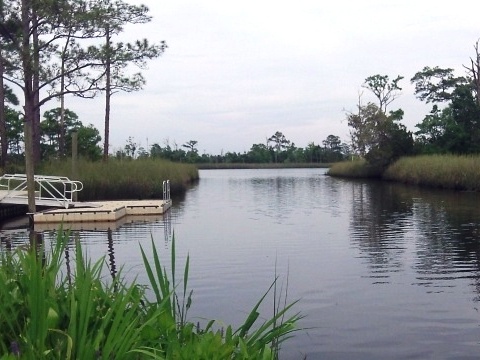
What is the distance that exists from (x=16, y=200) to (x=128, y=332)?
63.7 ft

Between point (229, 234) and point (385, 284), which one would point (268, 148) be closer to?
point (229, 234)

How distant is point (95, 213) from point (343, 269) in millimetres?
10498

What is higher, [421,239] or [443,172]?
[443,172]

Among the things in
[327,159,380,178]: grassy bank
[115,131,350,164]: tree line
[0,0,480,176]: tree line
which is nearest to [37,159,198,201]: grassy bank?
[0,0,480,176]: tree line

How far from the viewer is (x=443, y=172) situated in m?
40.0

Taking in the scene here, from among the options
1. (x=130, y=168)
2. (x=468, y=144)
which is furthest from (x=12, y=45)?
(x=468, y=144)

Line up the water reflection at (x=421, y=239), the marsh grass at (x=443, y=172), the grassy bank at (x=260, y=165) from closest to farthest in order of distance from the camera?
the water reflection at (x=421, y=239)
the marsh grass at (x=443, y=172)
the grassy bank at (x=260, y=165)

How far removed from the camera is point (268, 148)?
391 feet

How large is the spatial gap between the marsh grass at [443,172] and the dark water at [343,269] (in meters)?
12.1

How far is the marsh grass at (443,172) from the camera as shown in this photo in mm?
37000

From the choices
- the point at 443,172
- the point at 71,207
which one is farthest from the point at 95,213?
the point at 443,172

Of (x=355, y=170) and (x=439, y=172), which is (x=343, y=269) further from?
(x=355, y=170)

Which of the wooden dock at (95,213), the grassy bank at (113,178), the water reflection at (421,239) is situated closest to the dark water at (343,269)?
the water reflection at (421,239)

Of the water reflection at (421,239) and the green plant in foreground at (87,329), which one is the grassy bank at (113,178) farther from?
the green plant in foreground at (87,329)
